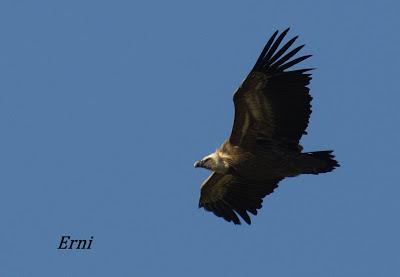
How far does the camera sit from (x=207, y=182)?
19.5 meters

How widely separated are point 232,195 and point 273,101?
10.1 feet

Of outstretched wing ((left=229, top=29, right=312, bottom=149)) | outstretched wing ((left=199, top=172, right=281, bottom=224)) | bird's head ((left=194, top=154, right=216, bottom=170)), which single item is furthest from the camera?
outstretched wing ((left=199, top=172, right=281, bottom=224))

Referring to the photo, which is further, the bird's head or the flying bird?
the bird's head

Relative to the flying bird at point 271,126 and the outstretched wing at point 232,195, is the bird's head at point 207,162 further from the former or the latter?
the outstretched wing at point 232,195

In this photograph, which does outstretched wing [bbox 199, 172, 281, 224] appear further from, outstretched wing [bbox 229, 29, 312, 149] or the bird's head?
outstretched wing [bbox 229, 29, 312, 149]

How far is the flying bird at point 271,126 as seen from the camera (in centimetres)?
1694

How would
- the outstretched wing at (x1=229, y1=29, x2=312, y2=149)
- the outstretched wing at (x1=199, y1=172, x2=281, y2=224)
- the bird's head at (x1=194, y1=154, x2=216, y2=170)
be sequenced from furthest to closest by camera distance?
1. the outstretched wing at (x1=199, y1=172, x2=281, y2=224)
2. the bird's head at (x1=194, y1=154, x2=216, y2=170)
3. the outstretched wing at (x1=229, y1=29, x2=312, y2=149)

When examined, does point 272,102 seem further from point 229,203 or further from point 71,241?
point 71,241

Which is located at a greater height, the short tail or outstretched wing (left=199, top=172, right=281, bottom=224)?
the short tail

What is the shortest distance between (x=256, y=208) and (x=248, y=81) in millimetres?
3416

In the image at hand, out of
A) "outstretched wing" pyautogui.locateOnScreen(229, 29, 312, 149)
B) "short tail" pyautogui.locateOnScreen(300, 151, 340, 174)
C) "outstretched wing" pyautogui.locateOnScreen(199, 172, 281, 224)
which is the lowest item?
"outstretched wing" pyautogui.locateOnScreen(199, 172, 281, 224)

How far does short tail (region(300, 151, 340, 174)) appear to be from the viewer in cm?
1719

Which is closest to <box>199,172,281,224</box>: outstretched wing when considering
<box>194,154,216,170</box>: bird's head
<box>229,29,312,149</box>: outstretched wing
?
<box>194,154,216,170</box>: bird's head

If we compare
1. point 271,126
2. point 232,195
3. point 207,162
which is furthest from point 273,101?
point 232,195
